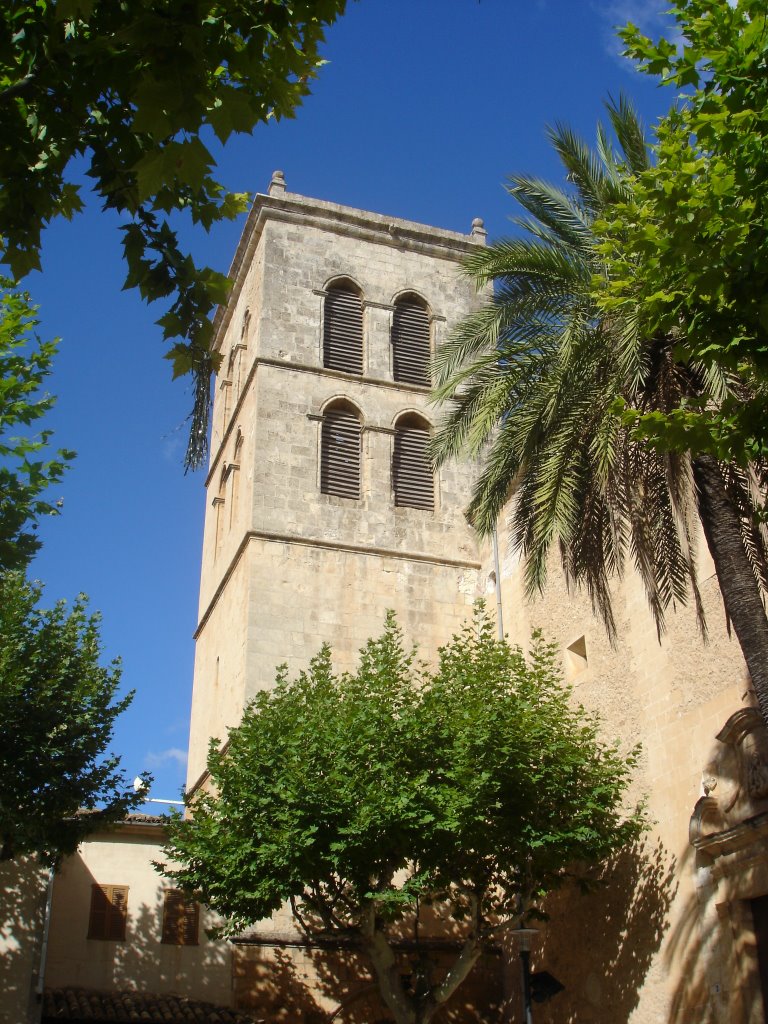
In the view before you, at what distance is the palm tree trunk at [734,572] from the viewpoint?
9.19 metres

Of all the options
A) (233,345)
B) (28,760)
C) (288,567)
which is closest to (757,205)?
(28,760)

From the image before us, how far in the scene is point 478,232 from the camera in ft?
86.8

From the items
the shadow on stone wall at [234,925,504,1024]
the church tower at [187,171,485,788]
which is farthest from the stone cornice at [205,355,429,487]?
the shadow on stone wall at [234,925,504,1024]

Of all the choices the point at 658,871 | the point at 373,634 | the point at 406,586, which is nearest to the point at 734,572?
the point at 658,871

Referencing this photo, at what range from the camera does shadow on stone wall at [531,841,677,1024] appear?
46.8ft

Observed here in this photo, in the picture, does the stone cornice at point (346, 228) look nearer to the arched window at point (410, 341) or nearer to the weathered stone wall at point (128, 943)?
the arched window at point (410, 341)

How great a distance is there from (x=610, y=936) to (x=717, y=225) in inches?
403

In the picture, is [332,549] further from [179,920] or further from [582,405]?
[582,405]

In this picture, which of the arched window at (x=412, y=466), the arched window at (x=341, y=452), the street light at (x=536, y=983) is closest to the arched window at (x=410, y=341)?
the arched window at (x=412, y=466)

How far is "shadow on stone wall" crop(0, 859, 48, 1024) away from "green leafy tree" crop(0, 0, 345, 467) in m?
12.0

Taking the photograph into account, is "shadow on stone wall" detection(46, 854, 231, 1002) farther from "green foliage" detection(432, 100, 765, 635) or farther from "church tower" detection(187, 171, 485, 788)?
"green foliage" detection(432, 100, 765, 635)

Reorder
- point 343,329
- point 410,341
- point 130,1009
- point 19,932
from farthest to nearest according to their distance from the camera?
point 410,341 < point 343,329 < point 19,932 < point 130,1009

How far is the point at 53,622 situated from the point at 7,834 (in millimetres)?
2726

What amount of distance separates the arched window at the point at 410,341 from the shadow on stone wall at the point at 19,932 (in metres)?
11.5
